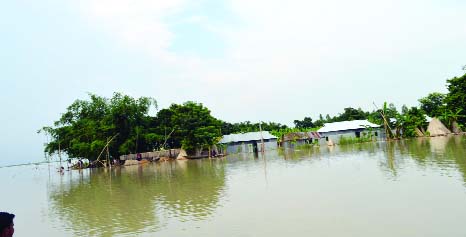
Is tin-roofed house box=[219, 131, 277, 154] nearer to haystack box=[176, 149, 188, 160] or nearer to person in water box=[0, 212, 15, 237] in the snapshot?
haystack box=[176, 149, 188, 160]

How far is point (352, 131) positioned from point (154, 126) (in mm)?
27186

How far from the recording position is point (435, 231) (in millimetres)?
7824

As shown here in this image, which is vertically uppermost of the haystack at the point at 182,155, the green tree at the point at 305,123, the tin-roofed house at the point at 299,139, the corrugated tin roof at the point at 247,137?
the green tree at the point at 305,123

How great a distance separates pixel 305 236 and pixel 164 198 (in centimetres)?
923

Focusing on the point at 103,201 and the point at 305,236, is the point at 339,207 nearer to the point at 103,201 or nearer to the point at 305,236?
the point at 305,236

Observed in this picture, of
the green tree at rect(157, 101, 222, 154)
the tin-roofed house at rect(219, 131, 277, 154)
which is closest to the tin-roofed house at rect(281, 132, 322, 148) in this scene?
the tin-roofed house at rect(219, 131, 277, 154)

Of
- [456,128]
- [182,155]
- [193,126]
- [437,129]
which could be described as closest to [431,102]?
[456,128]

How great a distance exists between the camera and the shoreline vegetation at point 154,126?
48406mm

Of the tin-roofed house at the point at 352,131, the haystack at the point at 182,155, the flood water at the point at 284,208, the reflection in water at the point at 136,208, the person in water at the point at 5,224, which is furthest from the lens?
the tin-roofed house at the point at 352,131

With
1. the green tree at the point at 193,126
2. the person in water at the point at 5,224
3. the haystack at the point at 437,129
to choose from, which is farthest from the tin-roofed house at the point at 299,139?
the person in water at the point at 5,224

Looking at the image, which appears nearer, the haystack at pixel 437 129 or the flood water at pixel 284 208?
the flood water at pixel 284 208

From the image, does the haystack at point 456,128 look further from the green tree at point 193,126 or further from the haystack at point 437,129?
the green tree at point 193,126

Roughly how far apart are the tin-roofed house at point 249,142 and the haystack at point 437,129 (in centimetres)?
2026

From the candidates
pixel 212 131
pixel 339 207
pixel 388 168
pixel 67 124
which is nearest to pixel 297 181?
pixel 388 168
